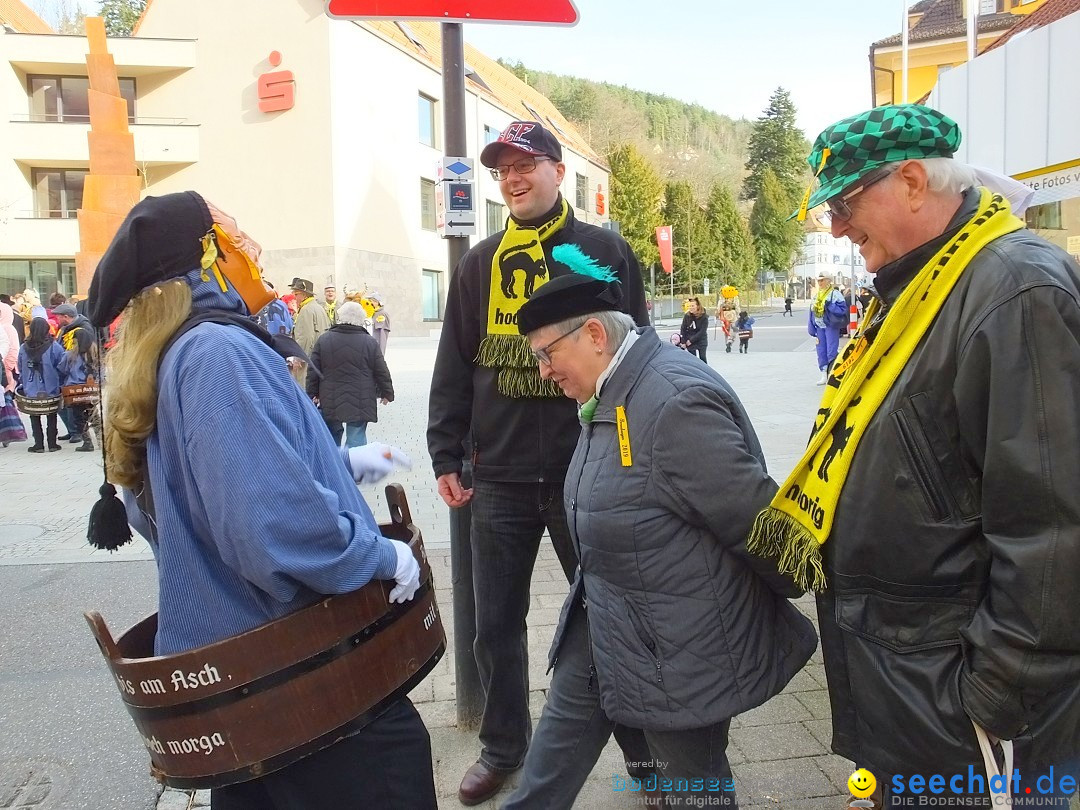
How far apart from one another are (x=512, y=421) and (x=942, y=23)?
1161 inches

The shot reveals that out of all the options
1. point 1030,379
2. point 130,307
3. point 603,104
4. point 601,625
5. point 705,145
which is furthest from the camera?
point 705,145

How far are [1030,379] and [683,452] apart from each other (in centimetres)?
76

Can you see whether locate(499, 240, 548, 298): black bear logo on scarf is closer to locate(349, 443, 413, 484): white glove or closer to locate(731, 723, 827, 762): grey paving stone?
locate(349, 443, 413, 484): white glove

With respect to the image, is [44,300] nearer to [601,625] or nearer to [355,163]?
[355,163]

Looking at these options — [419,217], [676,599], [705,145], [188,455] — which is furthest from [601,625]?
[705,145]

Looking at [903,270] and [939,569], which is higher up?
[903,270]

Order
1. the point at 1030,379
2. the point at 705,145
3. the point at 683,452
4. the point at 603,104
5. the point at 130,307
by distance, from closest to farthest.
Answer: the point at 1030,379 → the point at 130,307 → the point at 683,452 → the point at 603,104 → the point at 705,145

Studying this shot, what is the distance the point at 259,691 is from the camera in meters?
1.63

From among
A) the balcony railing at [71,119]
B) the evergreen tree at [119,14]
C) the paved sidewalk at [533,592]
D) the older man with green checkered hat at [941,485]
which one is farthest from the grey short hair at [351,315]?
the evergreen tree at [119,14]

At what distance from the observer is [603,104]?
7275 centimetres

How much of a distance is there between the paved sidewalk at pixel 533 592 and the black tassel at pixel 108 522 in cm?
145

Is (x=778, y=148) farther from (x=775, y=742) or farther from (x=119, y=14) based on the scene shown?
(x=775, y=742)

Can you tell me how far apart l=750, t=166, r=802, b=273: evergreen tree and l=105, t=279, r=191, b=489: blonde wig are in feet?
248

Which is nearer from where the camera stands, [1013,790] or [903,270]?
[1013,790]
